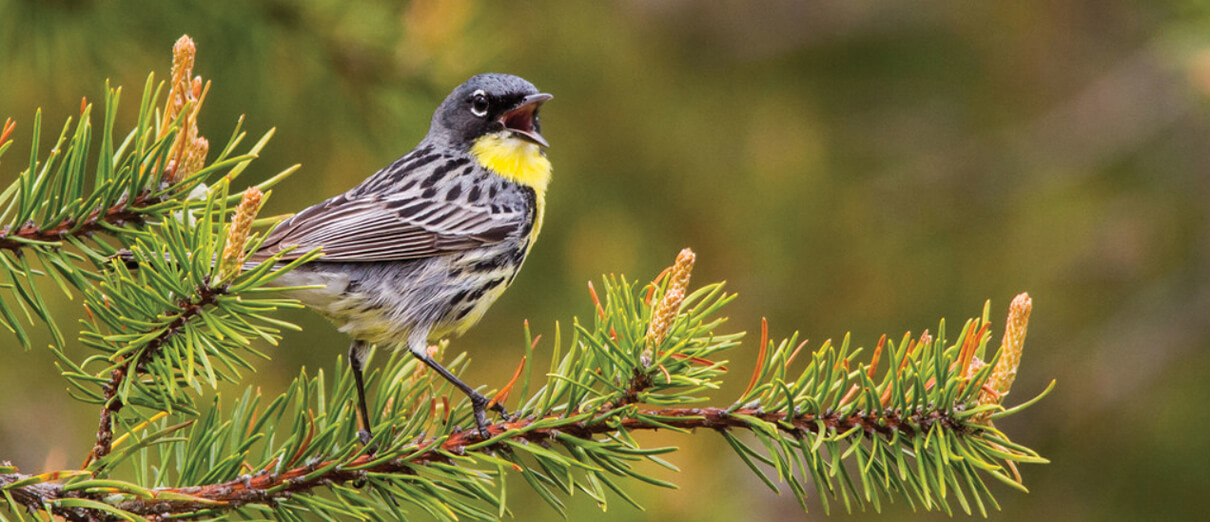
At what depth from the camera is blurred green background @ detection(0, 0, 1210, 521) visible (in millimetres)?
3727

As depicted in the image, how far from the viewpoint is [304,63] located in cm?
369

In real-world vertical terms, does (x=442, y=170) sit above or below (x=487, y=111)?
below

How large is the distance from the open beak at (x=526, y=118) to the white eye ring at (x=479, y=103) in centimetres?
8

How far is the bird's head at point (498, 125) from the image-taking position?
3.97 meters

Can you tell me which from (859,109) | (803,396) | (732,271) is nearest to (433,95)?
(732,271)

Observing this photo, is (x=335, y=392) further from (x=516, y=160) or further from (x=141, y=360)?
(x=516, y=160)

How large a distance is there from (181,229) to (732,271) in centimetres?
299

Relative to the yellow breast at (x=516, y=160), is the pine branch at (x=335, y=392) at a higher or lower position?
lower

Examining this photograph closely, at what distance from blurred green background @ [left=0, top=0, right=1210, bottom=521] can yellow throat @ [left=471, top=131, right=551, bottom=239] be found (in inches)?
9.6

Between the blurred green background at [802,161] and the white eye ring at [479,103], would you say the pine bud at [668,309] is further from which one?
the white eye ring at [479,103]

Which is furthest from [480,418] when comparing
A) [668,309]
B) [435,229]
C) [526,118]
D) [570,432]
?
[526,118]

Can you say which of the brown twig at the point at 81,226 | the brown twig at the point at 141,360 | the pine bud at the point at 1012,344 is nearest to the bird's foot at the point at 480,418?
the brown twig at the point at 141,360

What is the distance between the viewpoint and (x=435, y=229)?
3.69 metres

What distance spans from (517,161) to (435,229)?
0.54 meters
